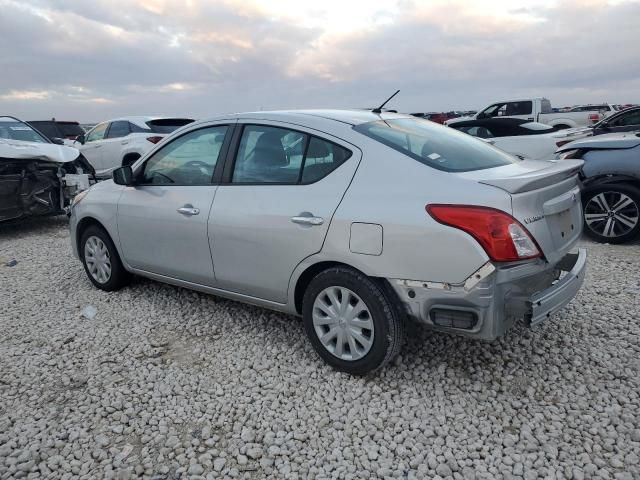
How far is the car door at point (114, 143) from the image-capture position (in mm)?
10750

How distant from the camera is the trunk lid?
2.47 metres

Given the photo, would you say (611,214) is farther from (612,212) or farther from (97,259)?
(97,259)

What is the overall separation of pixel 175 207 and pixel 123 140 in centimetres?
802

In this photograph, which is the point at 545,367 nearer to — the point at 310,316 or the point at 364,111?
the point at 310,316

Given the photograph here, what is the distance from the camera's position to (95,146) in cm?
1109

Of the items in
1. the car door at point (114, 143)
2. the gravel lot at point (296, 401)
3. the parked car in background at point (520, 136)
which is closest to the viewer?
the gravel lot at point (296, 401)

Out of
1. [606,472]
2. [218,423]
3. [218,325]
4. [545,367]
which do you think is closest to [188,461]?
[218,423]

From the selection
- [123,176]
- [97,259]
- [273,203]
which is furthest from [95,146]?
[273,203]

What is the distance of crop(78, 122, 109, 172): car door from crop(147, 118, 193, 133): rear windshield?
1.26 metres

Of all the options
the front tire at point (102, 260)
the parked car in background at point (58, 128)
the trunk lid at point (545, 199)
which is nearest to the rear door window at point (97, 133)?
the parked car in background at point (58, 128)

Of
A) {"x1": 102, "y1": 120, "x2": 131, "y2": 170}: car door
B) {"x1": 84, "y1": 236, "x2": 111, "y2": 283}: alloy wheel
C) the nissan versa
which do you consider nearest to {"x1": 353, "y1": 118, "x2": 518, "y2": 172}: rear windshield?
the nissan versa

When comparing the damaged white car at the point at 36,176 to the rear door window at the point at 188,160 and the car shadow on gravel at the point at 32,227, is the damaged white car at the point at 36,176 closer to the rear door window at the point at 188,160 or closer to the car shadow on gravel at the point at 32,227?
the car shadow on gravel at the point at 32,227

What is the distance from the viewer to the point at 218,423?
8.68 feet

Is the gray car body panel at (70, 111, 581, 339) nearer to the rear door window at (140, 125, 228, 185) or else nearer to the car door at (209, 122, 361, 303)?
the car door at (209, 122, 361, 303)
